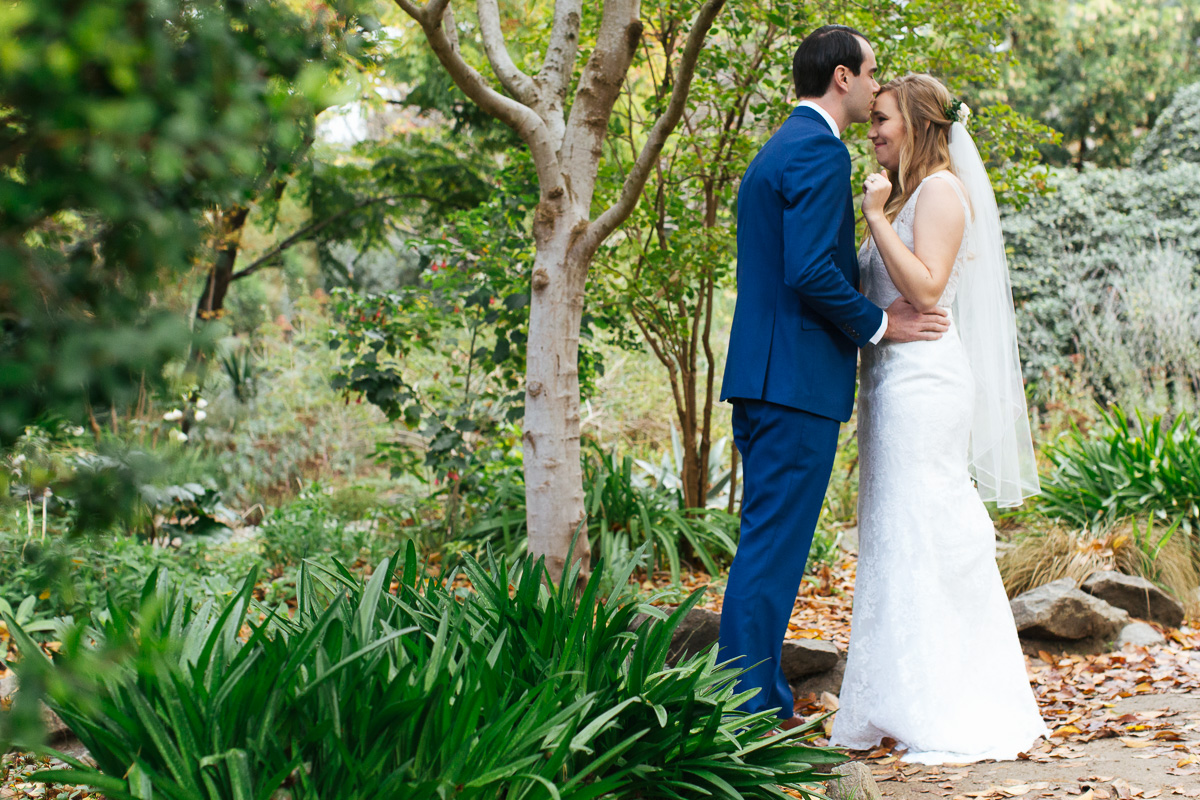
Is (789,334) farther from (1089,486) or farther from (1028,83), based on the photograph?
(1028,83)

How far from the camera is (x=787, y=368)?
275 cm

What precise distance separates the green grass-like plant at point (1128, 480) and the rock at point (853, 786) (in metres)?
3.53

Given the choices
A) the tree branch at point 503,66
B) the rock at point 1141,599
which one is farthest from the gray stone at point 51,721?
the rock at point 1141,599

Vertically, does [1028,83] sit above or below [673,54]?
above

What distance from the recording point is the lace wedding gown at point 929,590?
2.88 metres

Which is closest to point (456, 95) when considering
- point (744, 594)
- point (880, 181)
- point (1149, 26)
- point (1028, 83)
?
point (880, 181)

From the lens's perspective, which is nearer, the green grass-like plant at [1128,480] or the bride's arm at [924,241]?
the bride's arm at [924,241]

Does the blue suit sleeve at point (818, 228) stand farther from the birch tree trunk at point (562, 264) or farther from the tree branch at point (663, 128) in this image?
the birch tree trunk at point (562, 264)

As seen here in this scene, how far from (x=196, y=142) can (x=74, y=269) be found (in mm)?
159

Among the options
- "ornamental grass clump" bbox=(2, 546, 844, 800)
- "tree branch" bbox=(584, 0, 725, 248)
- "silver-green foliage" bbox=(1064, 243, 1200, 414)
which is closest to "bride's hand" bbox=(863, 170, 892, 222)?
"tree branch" bbox=(584, 0, 725, 248)

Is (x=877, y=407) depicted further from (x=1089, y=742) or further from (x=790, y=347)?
(x=1089, y=742)

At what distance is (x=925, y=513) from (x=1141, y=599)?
2.31 metres

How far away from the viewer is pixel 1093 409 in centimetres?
800

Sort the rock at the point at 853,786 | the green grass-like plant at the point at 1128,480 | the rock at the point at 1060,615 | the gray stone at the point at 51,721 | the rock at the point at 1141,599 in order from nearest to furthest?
the rock at the point at 853,786, the gray stone at the point at 51,721, the rock at the point at 1060,615, the rock at the point at 1141,599, the green grass-like plant at the point at 1128,480
